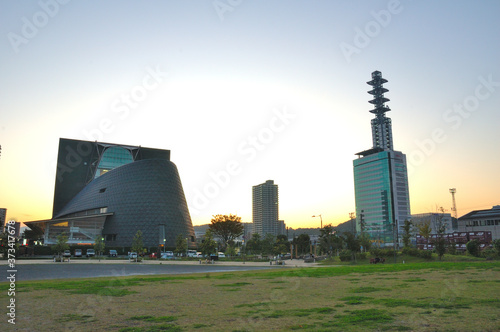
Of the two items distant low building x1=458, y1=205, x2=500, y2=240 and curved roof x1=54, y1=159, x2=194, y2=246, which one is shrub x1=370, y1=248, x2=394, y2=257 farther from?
curved roof x1=54, y1=159, x2=194, y2=246

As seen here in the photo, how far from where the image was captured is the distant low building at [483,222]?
10569 centimetres

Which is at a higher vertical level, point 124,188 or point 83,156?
point 83,156

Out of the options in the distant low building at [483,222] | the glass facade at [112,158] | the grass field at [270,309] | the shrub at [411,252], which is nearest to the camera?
the grass field at [270,309]

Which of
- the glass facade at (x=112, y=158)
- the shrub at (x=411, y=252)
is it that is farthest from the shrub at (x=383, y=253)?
the glass facade at (x=112, y=158)

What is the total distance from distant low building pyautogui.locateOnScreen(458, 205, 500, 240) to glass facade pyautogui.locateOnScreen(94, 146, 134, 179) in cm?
13313

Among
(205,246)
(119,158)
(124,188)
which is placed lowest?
(205,246)

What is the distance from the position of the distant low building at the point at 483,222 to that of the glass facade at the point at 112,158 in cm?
13313

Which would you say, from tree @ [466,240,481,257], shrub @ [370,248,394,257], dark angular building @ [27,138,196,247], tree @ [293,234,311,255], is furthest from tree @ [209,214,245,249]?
tree @ [466,240,481,257]

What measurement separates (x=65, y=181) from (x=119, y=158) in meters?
23.7

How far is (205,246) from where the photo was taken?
66.6 meters

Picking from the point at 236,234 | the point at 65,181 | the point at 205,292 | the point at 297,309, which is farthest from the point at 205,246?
the point at 65,181

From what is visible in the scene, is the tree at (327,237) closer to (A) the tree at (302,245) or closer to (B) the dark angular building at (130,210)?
(A) the tree at (302,245)

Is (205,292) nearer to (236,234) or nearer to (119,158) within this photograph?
(236,234)

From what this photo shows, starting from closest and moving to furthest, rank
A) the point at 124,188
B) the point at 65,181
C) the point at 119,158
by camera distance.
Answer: the point at 124,188, the point at 65,181, the point at 119,158
